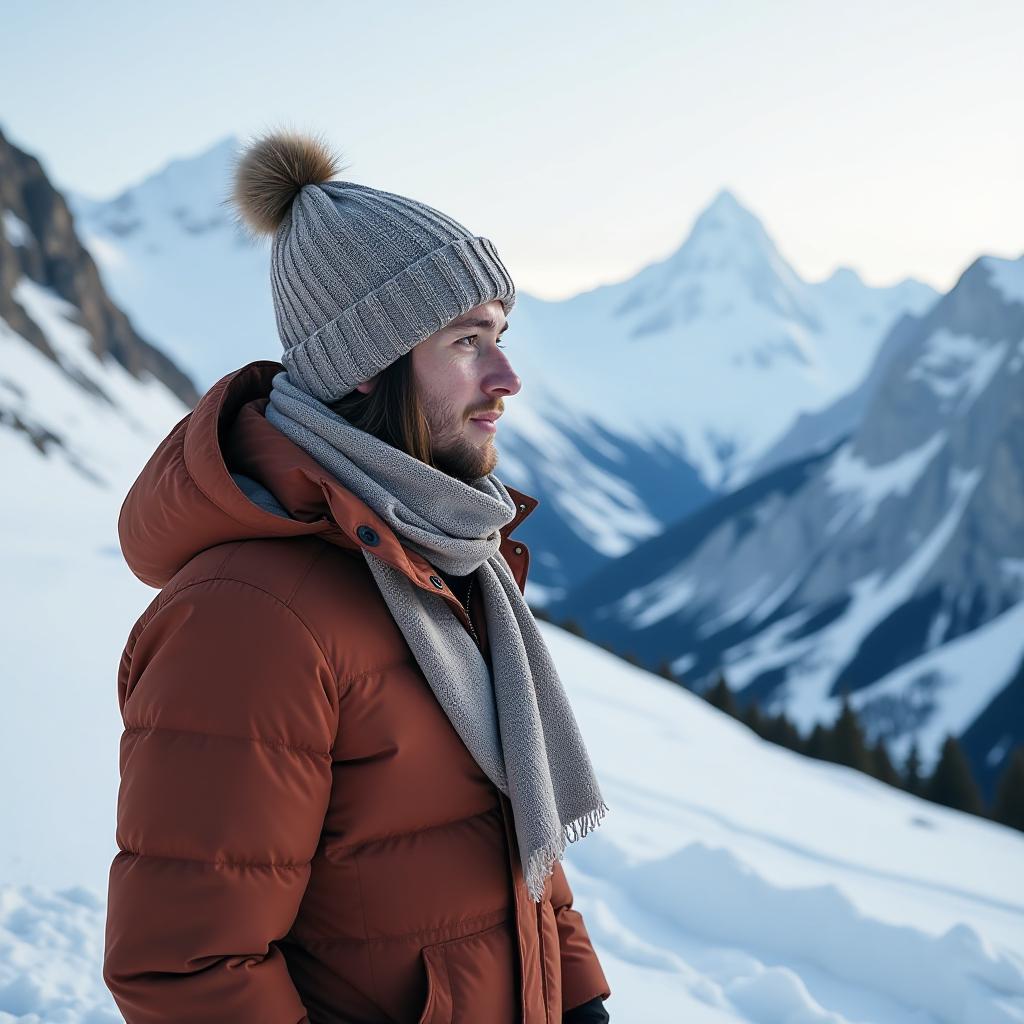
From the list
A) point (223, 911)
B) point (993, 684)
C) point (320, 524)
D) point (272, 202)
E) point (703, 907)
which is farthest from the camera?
point (993, 684)

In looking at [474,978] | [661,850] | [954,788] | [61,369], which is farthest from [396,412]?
[61,369]

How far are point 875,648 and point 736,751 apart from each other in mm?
88423

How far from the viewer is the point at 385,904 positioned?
2141 mm

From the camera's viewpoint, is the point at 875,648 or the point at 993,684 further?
the point at 875,648

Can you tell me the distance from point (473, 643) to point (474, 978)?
70 cm

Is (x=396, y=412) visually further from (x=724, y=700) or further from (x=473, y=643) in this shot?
(x=724, y=700)

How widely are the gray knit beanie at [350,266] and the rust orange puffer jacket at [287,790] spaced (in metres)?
0.25

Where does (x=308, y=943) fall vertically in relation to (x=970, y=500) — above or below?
above

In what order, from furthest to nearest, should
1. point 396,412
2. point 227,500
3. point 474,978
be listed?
1. point 396,412
2. point 474,978
3. point 227,500

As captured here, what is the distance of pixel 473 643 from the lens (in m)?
2.34

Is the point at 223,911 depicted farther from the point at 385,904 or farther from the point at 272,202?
the point at 272,202

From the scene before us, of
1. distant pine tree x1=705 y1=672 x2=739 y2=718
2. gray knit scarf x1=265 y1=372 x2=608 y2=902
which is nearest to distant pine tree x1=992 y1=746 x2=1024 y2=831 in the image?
distant pine tree x1=705 y1=672 x2=739 y2=718

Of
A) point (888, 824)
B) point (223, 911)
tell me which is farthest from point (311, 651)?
point (888, 824)

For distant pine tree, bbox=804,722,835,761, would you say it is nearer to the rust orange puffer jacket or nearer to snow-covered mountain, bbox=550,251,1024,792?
the rust orange puffer jacket
